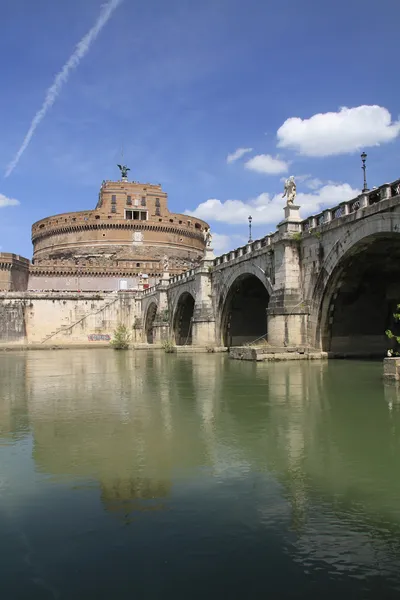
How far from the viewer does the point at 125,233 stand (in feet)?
249

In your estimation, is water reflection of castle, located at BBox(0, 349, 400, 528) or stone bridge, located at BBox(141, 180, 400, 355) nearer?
water reflection of castle, located at BBox(0, 349, 400, 528)

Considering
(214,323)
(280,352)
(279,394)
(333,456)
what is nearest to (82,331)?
(214,323)

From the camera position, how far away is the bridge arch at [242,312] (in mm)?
32531

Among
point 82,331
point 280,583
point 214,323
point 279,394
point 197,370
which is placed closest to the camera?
point 280,583

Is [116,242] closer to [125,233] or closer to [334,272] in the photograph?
[125,233]

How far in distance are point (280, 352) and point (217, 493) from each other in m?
17.0

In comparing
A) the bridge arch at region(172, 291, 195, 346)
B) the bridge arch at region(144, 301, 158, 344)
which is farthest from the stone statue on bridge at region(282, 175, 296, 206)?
the bridge arch at region(144, 301, 158, 344)

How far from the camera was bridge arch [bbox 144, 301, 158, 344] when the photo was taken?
50.6 metres

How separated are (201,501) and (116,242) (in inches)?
2826

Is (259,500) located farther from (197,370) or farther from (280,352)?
(280,352)

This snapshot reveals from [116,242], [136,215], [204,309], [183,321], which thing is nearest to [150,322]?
[183,321]

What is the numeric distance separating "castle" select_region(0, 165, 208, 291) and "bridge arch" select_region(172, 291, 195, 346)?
2256cm

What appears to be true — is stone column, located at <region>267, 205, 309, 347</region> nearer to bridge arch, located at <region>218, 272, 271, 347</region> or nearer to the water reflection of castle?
the water reflection of castle

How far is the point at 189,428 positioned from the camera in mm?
8773
